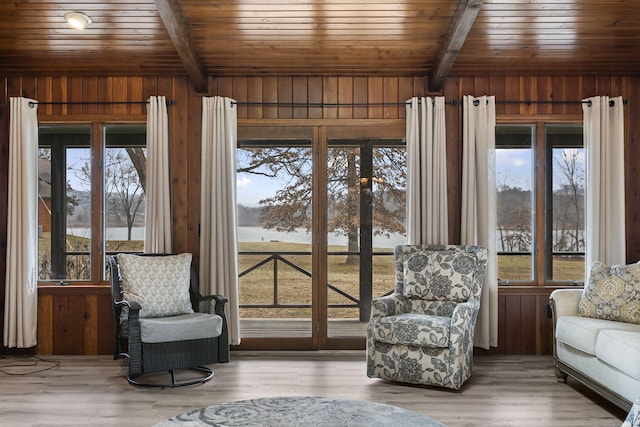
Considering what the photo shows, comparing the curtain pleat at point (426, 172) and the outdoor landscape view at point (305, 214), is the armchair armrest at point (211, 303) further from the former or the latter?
the curtain pleat at point (426, 172)

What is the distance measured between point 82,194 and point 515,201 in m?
3.95

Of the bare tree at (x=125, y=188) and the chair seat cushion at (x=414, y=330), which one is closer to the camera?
the chair seat cushion at (x=414, y=330)

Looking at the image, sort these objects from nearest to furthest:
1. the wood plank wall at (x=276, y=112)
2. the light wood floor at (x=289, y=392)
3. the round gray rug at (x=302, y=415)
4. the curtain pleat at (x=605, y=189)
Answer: the round gray rug at (x=302, y=415), the light wood floor at (x=289, y=392), the curtain pleat at (x=605, y=189), the wood plank wall at (x=276, y=112)

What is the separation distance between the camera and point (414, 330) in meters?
4.20

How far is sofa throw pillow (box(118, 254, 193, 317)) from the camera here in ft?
15.1

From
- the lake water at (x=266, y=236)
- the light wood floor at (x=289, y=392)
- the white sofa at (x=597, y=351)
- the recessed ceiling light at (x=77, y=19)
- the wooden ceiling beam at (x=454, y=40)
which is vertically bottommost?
the light wood floor at (x=289, y=392)

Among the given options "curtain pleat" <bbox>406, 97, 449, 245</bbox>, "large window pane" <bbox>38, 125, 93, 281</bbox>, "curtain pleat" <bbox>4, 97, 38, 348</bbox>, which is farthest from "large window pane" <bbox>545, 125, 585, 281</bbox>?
"curtain pleat" <bbox>4, 97, 38, 348</bbox>

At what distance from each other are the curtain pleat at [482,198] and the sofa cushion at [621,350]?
139 centimetres

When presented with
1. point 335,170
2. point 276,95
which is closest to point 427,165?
point 335,170

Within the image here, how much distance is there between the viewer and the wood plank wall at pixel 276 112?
17.5ft

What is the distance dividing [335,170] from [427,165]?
829 mm

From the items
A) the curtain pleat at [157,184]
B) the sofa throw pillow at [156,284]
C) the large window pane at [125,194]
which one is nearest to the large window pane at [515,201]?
the sofa throw pillow at [156,284]

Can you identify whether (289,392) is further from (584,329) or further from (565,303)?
(565,303)

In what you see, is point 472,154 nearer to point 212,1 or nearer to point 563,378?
point 563,378
